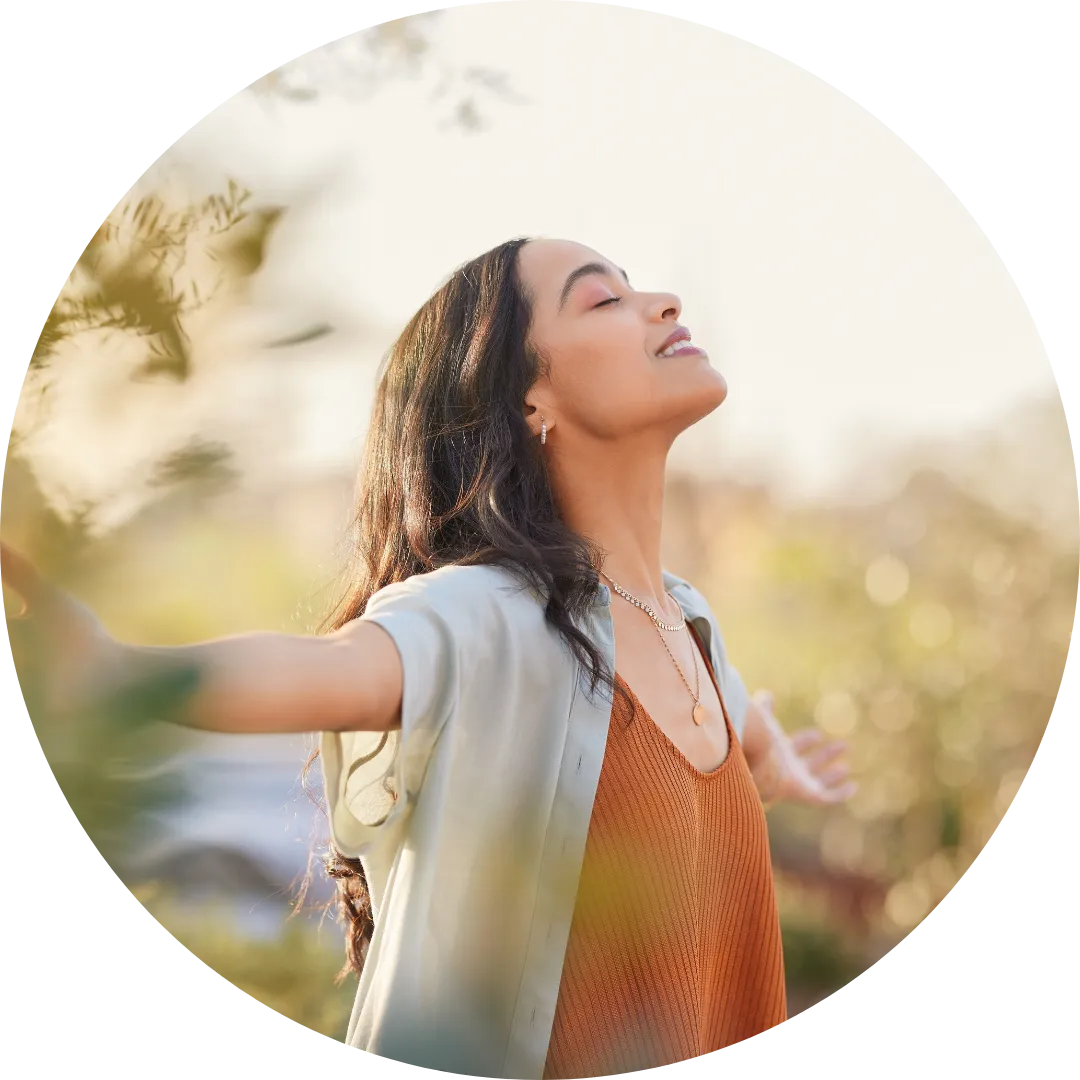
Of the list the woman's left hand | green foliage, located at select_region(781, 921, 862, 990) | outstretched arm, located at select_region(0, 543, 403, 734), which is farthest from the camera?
the woman's left hand

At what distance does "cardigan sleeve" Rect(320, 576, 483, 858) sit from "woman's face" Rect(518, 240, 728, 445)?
437 millimetres

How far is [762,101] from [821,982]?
1632 millimetres

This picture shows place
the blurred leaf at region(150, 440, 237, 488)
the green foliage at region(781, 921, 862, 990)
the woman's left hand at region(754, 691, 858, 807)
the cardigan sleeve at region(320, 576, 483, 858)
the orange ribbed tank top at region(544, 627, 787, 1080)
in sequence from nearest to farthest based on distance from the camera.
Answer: the cardigan sleeve at region(320, 576, 483, 858), the orange ribbed tank top at region(544, 627, 787, 1080), the blurred leaf at region(150, 440, 237, 488), the green foliage at region(781, 921, 862, 990), the woman's left hand at region(754, 691, 858, 807)

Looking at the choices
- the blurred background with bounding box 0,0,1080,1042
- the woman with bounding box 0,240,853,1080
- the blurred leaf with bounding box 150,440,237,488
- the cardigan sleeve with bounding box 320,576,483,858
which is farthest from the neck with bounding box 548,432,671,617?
the blurred leaf with bounding box 150,440,237,488

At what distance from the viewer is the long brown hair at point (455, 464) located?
2332 millimetres

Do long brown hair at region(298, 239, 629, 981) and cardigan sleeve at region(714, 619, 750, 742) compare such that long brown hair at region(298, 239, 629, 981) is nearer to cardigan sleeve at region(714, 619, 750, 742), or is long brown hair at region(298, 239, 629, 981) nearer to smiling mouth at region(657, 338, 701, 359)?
smiling mouth at region(657, 338, 701, 359)

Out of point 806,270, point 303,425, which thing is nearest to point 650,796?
point 303,425

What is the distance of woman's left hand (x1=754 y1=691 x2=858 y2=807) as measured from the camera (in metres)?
2.69

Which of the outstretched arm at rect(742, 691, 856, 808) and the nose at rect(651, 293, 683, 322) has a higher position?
the nose at rect(651, 293, 683, 322)

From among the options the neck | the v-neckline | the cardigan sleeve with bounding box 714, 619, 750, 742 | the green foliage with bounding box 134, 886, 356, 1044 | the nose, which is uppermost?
the nose

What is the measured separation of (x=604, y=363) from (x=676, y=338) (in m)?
0.15

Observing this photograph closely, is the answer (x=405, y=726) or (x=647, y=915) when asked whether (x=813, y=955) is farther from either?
(x=405, y=726)

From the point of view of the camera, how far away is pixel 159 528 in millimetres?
2348

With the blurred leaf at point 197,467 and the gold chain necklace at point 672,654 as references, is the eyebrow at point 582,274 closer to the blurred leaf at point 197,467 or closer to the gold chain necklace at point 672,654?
the gold chain necklace at point 672,654
